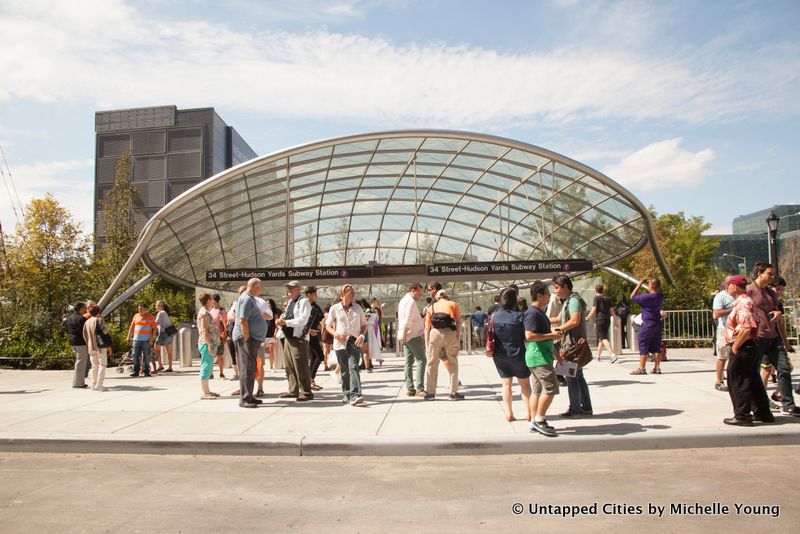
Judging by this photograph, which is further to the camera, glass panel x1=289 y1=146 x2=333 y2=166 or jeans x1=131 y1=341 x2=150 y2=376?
glass panel x1=289 y1=146 x2=333 y2=166

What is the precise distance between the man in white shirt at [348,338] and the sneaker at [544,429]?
3.37 meters

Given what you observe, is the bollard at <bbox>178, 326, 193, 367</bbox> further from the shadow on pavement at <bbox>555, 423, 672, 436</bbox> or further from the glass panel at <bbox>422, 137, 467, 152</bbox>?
the shadow on pavement at <bbox>555, 423, 672, 436</bbox>

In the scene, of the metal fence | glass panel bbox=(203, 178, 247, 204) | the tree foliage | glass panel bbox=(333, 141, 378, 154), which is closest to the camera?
the metal fence

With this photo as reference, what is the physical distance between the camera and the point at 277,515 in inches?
190

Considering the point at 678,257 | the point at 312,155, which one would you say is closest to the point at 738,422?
the point at 312,155

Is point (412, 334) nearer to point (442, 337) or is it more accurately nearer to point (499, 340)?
point (442, 337)

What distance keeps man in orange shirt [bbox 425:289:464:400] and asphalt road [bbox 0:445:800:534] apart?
338 centimetres

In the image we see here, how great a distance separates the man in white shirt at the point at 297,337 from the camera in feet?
33.4

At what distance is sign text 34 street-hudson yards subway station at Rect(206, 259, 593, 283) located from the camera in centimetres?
1989

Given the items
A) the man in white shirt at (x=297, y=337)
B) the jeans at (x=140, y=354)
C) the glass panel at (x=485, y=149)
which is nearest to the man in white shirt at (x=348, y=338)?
the man in white shirt at (x=297, y=337)

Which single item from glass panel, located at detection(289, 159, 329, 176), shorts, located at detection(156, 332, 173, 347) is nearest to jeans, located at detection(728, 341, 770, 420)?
shorts, located at detection(156, 332, 173, 347)

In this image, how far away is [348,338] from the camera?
32.6 feet

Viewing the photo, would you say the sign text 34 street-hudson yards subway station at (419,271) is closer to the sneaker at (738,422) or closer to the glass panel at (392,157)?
the glass panel at (392,157)

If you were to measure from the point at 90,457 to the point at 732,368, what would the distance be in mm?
7597
